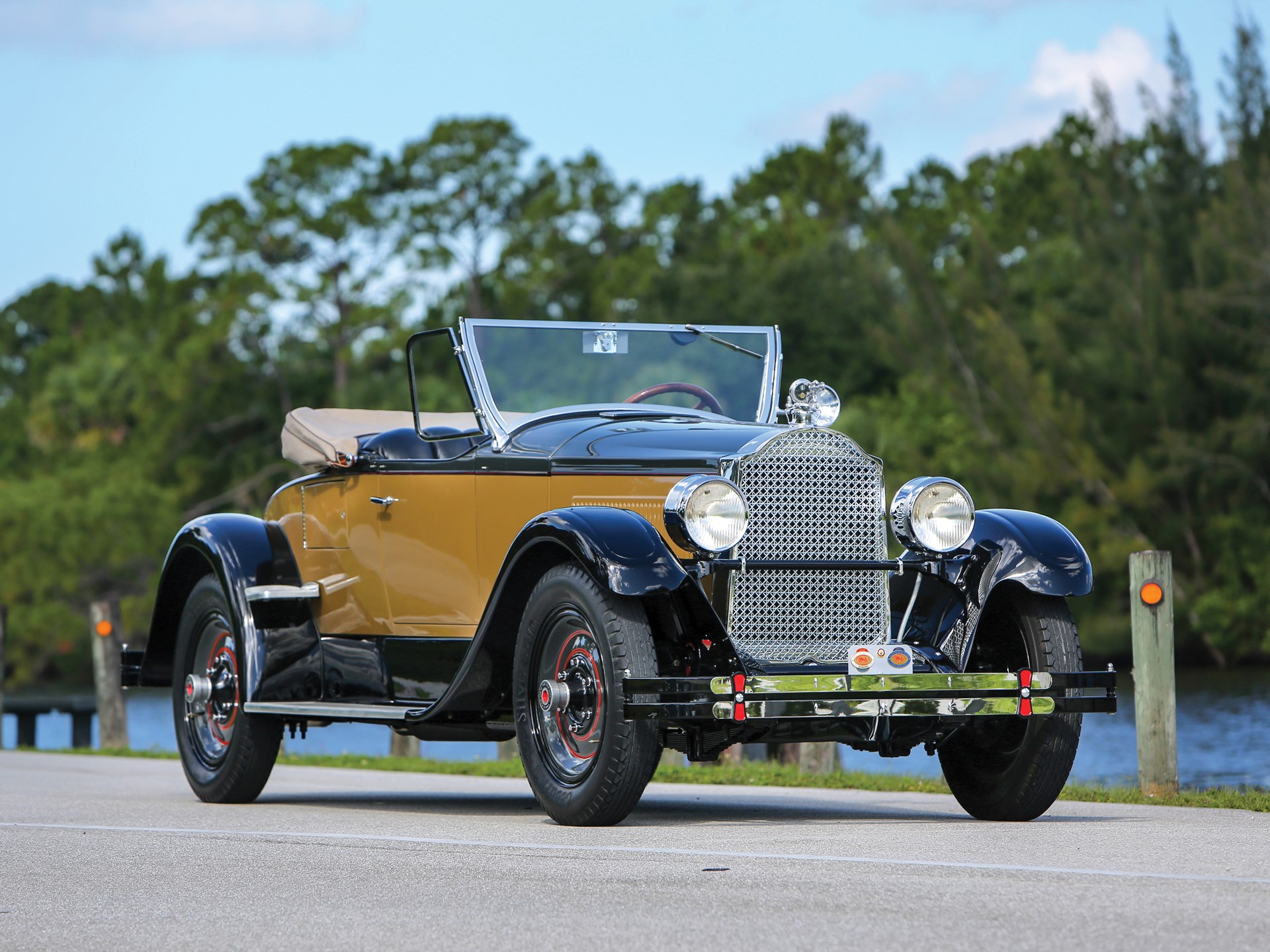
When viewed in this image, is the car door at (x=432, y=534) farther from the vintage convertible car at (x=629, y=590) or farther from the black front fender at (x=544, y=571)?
the black front fender at (x=544, y=571)

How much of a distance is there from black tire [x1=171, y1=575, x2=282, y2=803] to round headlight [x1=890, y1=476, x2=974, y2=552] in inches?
136

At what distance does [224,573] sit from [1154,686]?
189 inches

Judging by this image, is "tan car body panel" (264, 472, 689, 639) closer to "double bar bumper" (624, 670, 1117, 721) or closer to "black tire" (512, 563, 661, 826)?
"black tire" (512, 563, 661, 826)

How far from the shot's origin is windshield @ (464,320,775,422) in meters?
8.64

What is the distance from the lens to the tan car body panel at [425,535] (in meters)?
7.57

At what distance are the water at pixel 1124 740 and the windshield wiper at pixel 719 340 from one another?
13.5 feet

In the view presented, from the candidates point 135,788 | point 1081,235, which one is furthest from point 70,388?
point 135,788

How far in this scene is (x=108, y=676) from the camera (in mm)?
15969

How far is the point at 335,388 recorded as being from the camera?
48781 millimetres

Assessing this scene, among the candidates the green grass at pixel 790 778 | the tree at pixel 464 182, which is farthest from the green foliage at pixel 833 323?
the green grass at pixel 790 778

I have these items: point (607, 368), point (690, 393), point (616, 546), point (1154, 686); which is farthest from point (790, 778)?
point (616, 546)

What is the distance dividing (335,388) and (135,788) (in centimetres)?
3901

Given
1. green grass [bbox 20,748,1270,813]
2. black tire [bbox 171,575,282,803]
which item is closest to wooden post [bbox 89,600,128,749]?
green grass [bbox 20,748,1270,813]

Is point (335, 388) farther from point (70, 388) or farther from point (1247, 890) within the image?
point (1247, 890)
